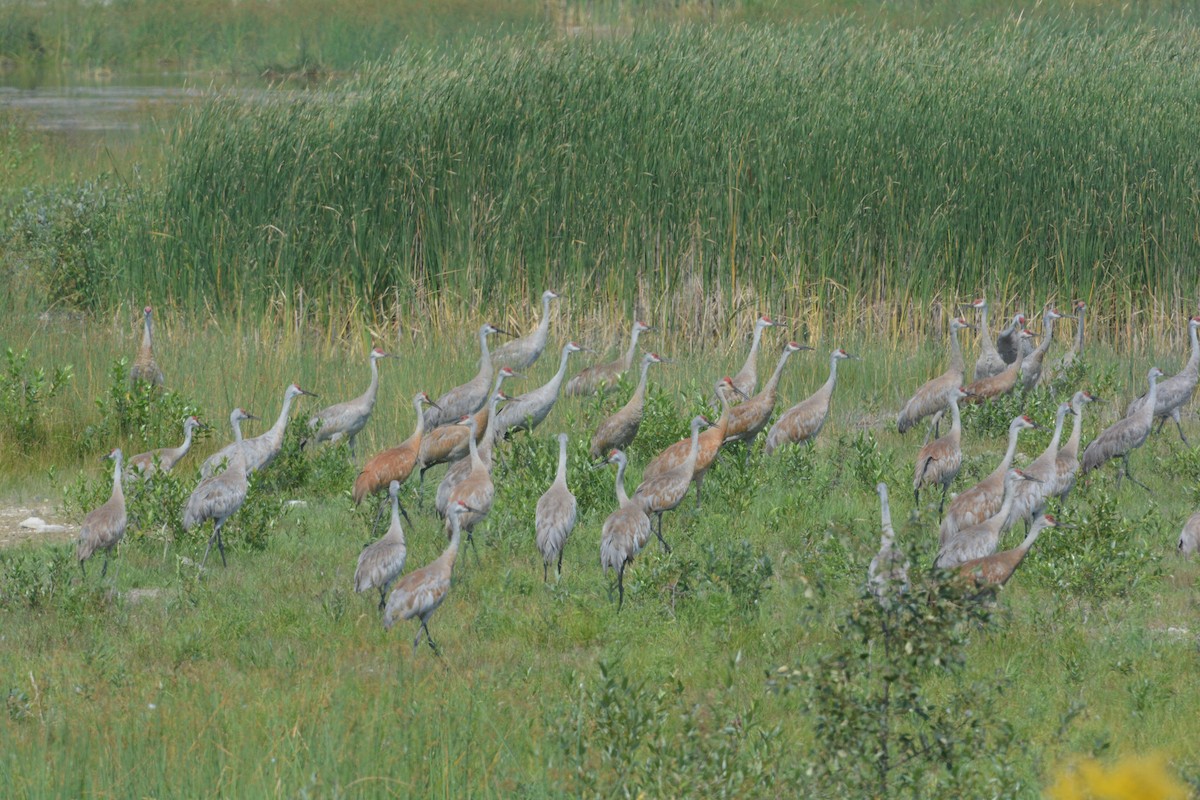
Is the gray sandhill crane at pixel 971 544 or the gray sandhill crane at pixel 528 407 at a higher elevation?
the gray sandhill crane at pixel 971 544

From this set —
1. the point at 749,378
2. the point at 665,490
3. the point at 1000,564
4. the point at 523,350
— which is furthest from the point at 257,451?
the point at 1000,564

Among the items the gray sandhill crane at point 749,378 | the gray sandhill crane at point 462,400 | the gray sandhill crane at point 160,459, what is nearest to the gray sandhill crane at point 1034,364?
the gray sandhill crane at point 749,378

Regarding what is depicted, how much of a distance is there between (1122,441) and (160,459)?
21.8 feet

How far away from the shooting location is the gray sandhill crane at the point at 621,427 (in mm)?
11078

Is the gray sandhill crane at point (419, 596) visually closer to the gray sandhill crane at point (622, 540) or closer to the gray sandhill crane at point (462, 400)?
the gray sandhill crane at point (622, 540)

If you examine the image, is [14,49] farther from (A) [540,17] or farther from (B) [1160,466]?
(B) [1160,466]

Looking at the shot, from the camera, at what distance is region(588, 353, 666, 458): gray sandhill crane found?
11.1 metres

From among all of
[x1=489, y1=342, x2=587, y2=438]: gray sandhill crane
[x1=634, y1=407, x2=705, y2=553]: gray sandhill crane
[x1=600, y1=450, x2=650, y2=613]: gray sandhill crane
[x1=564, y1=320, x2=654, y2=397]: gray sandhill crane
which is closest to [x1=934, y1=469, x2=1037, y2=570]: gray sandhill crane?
[x1=600, y1=450, x2=650, y2=613]: gray sandhill crane

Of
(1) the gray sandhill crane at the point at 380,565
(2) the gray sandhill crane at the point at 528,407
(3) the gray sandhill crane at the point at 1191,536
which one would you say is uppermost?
(1) the gray sandhill crane at the point at 380,565

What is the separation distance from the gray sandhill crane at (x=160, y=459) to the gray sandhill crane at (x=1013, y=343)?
706 cm

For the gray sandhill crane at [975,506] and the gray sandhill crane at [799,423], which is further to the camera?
the gray sandhill crane at [799,423]

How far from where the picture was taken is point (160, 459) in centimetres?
1012

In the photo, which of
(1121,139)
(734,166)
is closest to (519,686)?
(734,166)

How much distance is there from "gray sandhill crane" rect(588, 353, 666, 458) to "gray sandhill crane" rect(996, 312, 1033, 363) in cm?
394
